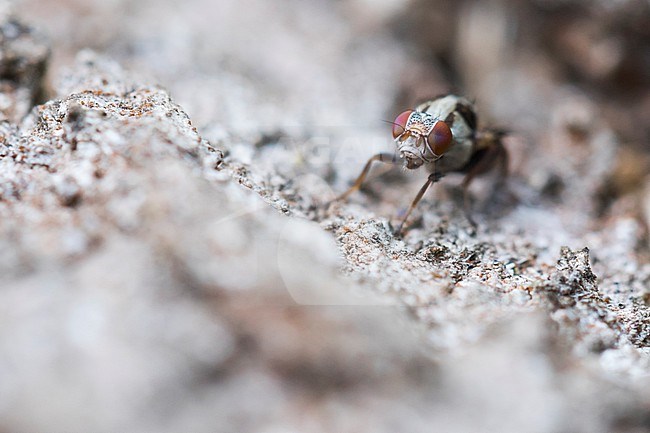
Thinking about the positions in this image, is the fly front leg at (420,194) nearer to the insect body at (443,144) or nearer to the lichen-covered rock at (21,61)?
the insect body at (443,144)

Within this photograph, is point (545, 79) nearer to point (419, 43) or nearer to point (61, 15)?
point (419, 43)

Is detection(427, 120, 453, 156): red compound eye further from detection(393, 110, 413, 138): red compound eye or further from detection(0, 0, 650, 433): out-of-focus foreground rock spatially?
detection(0, 0, 650, 433): out-of-focus foreground rock

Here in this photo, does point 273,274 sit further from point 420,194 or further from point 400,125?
point 400,125

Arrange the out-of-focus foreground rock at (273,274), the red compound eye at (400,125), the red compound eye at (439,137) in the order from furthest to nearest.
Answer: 1. the red compound eye at (400,125)
2. the red compound eye at (439,137)
3. the out-of-focus foreground rock at (273,274)

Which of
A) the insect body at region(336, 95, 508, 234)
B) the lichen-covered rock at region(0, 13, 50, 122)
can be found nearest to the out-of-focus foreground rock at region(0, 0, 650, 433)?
the lichen-covered rock at region(0, 13, 50, 122)

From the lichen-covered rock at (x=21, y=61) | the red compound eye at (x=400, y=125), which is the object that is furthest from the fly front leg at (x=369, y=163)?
the lichen-covered rock at (x=21, y=61)

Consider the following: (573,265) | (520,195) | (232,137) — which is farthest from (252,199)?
(520,195)

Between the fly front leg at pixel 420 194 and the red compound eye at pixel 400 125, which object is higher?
the red compound eye at pixel 400 125
